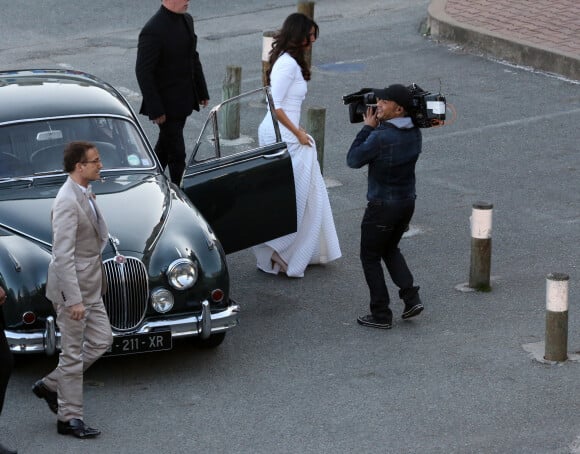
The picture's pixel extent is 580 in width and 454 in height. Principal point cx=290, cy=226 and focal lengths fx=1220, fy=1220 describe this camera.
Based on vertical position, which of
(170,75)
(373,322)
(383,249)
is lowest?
(373,322)

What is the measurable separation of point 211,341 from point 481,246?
2374mm

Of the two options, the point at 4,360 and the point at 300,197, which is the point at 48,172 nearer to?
the point at 300,197

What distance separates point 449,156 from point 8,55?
822 centimetres

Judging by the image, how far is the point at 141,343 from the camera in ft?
26.5

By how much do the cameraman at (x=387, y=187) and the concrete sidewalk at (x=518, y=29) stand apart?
8.01m

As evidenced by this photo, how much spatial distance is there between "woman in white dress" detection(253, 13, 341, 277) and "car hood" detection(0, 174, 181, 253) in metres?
1.30

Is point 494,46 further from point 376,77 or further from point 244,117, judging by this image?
point 244,117

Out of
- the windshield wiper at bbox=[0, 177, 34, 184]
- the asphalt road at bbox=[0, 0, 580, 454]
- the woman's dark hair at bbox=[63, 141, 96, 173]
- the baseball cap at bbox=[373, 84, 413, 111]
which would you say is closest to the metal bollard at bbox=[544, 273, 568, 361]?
the asphalt road at bbox=[0, 0, 580, 454]

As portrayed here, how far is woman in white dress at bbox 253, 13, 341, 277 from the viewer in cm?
1010

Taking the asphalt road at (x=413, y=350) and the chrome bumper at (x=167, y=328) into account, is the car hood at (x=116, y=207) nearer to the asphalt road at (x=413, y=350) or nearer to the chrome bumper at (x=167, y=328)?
the chrome bumper at (x=167, y=328)

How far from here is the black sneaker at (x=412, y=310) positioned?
9203 millimetres

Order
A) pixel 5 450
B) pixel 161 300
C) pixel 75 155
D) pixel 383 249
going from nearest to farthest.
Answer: pixel 5 450 → pixel 75 155 → pixel 161 300 → pixel 383 249

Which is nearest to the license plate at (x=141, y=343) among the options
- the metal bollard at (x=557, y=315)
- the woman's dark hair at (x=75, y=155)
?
the woman's dark hair at (x=75, y=155)

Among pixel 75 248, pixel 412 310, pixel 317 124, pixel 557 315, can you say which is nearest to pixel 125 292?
pixel 75 248
